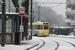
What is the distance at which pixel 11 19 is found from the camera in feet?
76.5

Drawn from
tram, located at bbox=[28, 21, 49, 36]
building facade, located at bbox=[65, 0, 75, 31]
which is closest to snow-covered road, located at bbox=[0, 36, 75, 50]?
tram, located at bbox=[28, 21, 49, 36]

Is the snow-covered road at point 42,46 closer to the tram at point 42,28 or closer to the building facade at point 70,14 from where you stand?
the tram at point 42,28

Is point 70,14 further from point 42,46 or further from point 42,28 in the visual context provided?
point 42,46

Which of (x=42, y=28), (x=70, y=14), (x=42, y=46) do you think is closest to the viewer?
(x=42, y=46)

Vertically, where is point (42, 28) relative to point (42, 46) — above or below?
below

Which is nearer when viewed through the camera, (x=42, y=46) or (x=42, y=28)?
(x=42, y=46)

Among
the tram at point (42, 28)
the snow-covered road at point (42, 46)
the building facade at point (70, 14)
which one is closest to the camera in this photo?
the snow-covered road at point (42, 46)

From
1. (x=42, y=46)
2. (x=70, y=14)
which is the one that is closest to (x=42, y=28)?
(x=42, y=46)

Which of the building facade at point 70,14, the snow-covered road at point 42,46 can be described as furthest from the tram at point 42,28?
the building facade at point 70,14

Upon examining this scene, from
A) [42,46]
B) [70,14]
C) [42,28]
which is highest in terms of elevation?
[42,46]

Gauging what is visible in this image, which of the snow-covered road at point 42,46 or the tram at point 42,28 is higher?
the snow-covered road at point 42,46

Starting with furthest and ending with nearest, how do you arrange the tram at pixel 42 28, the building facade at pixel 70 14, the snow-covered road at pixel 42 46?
1. the building facade at pixel 70 14
2. the tram at pixel 42 28
3. the snow-covered road at pixel 42 46

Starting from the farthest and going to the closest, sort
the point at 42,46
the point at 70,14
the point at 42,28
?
the point at 70,14 → the point at 42,28 → the point at 42,46

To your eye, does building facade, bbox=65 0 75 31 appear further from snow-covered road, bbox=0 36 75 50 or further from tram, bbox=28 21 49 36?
snow-covered road, bbox=0 36 75 50
